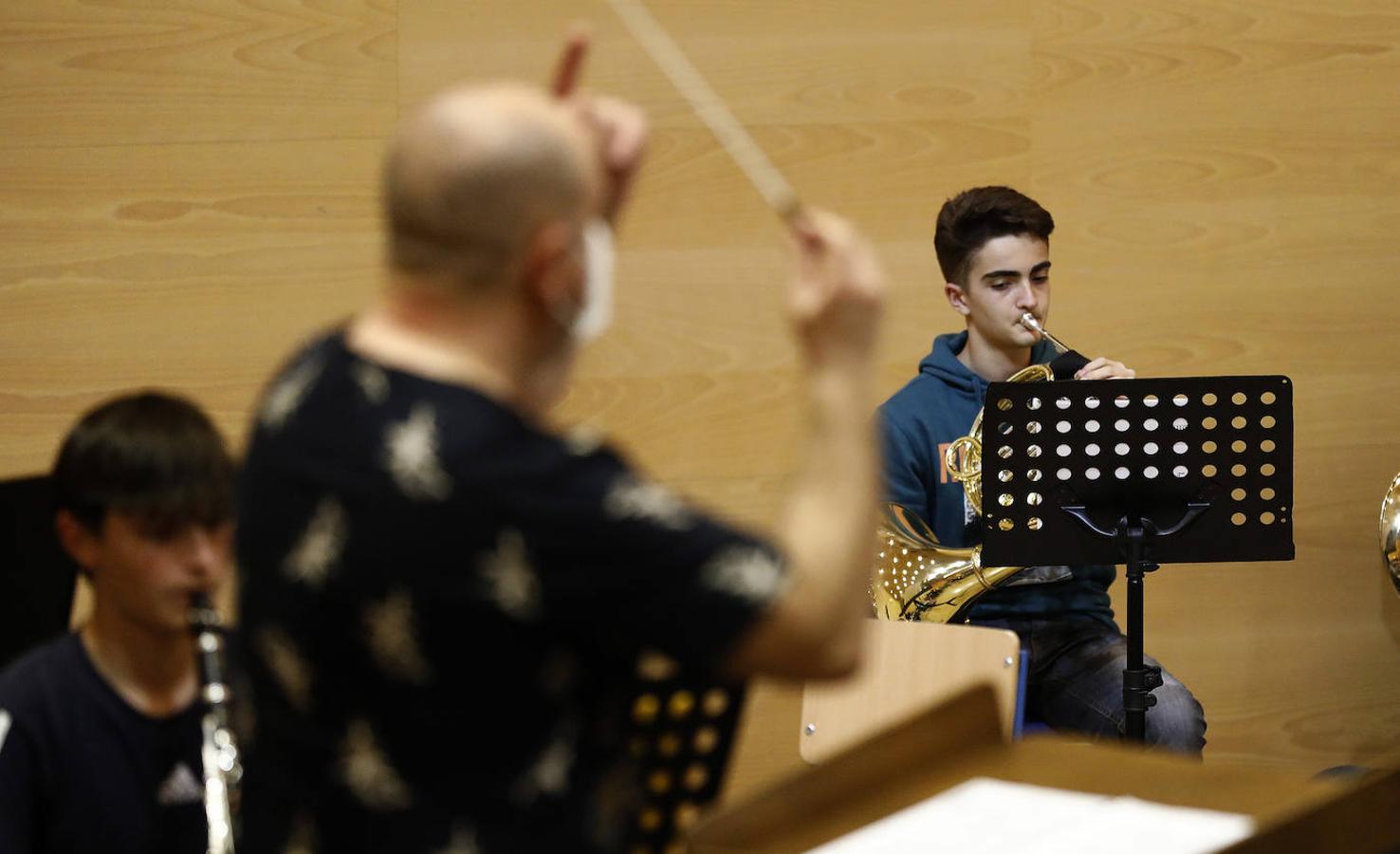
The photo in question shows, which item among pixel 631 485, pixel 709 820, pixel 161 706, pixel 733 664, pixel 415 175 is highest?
pixel 415 175

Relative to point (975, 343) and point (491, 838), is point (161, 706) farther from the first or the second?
point (975, 343)

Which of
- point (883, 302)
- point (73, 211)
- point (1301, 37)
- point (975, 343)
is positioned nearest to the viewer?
point (883, 302)

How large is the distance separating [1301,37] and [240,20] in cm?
254

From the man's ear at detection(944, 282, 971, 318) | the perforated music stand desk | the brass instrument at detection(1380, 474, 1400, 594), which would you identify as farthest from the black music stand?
the perforated music stand desk

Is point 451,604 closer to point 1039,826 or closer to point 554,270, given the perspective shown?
point 554,270

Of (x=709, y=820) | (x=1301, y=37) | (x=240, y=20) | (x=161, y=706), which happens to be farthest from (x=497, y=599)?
(x=1301, y=37)

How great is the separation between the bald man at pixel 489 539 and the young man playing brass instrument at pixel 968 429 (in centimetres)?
208

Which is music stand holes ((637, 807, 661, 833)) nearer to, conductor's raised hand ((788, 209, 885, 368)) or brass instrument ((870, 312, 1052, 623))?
conductor's raised hand ((788, 209, 885, 368))

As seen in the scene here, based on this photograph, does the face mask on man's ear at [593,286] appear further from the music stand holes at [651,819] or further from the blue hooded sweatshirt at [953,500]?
the blue hooded sweatshirt at [953,500]

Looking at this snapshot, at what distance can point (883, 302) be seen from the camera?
1107mm

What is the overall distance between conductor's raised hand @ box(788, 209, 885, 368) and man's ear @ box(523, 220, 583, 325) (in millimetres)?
153

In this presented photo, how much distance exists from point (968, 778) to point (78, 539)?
1024 mm

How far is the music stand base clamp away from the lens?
2.80m

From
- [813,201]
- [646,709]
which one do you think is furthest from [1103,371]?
[646,709]
